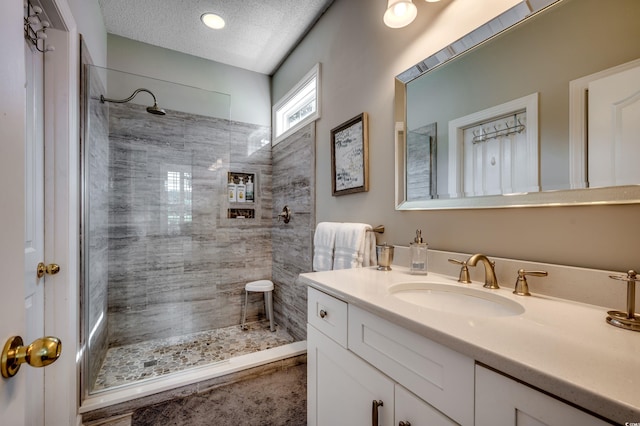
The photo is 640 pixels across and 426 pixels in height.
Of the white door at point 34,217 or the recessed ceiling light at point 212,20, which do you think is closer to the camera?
the white door at point 34,217

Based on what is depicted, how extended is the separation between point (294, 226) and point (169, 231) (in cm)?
117

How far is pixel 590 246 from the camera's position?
Answer: 31.6 inches

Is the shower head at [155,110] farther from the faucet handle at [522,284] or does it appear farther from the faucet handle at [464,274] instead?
the faucet handle at [522,284]

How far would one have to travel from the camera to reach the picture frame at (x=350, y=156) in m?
1.63

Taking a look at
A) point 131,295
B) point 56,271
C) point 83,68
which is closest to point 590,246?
point 56,271

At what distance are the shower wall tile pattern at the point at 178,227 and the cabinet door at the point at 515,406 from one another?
2.56 m

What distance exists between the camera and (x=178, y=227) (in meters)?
2.55

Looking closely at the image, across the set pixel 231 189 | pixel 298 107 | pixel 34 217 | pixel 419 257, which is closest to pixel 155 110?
pixel 231 189

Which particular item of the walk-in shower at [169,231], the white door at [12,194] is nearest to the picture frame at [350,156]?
the walk-in shower at [169,231]

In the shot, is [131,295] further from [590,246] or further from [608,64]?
[608,64]

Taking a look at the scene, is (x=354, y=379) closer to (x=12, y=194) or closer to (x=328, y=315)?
(x=328, y=315)

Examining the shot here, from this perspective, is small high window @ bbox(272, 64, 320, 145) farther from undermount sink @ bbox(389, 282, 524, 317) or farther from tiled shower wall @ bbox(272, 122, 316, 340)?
undermount sink @ bbox(389, 282, 524, 317)

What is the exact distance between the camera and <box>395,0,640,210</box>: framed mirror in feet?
2.49

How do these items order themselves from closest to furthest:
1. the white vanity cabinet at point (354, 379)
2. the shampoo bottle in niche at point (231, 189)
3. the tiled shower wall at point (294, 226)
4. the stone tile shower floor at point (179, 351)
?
the white vanity cabinet at point (354, 379) → the stone tile shower floor at point (179, 351) → the tiled shower wall at point (294, 226) → the shampoo bottle in niche at point (231, 189)
